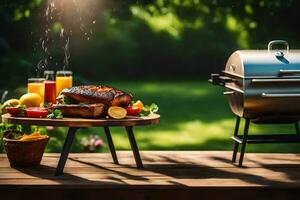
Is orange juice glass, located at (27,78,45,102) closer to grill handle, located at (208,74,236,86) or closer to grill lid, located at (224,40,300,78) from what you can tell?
grill handle, located at (208,74,236,86)

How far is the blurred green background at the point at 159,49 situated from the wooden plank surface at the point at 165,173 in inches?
67.3

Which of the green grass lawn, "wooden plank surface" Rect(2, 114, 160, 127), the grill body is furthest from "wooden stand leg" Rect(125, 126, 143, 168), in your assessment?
the green grass lawn

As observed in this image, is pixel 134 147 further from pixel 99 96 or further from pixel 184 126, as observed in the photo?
pixel 184 126

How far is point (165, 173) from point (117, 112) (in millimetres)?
654

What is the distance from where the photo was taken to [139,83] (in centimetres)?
1852

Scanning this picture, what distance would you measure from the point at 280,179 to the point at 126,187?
1203mm

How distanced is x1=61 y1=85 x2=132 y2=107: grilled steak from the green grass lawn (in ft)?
9.98

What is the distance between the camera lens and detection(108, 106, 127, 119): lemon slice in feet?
16.7

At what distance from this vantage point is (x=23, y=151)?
5.45m

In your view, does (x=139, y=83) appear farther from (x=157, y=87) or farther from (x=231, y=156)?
(x=231, y=156)

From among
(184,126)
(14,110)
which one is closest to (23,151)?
(14,110)

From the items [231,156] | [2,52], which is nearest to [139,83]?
[2,52]

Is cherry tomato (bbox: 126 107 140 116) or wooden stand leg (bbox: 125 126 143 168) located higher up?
cherry tomato (bbox: 126 107 140 116)

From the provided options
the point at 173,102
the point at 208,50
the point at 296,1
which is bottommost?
the point at 173,102
